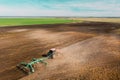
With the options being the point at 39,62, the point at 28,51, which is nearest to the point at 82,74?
the point at 39,62

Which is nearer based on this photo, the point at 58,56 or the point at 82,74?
the point at 82,74

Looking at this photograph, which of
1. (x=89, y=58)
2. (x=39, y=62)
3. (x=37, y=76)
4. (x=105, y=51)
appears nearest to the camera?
(x=37, y=76)

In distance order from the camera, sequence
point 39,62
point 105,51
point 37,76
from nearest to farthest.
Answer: point 37,76 < point 39,62 < point 105,51

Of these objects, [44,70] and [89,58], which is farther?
[89,58]

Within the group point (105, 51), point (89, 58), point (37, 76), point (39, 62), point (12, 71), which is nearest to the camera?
point (37, 76)

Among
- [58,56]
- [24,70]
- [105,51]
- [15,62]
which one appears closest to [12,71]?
[24,70]

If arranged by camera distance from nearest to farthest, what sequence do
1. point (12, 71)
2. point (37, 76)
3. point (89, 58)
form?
point (37, 76)
point (12, 71)
point (89, 58)

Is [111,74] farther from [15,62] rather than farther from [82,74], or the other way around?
[15,62]

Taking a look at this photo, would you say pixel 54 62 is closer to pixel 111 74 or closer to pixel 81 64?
pixel 81 64
